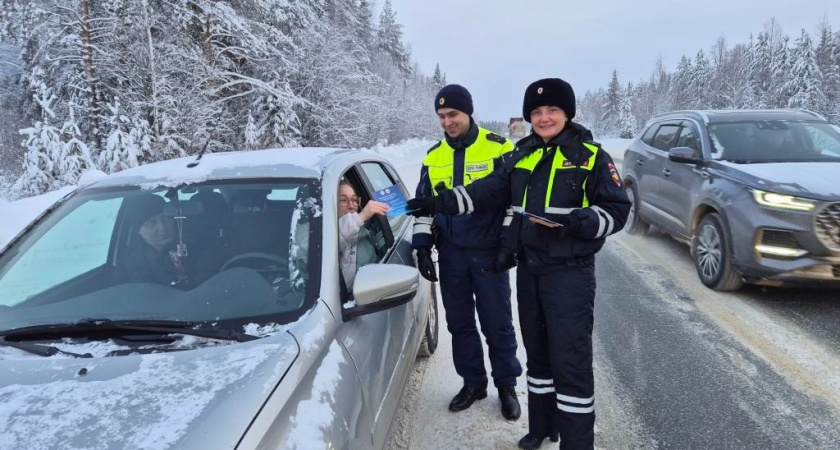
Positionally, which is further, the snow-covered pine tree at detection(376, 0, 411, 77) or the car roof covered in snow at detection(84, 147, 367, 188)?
the snow-covered pine tree at detection(376, 0, 411, 77)

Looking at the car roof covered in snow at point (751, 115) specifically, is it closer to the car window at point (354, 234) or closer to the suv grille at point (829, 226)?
the suv grille at point (829, 226)

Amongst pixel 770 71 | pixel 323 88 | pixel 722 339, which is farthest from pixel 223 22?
pixel 770 71

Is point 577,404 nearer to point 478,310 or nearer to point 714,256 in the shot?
point 478,310

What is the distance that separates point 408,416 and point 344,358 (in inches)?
55.9

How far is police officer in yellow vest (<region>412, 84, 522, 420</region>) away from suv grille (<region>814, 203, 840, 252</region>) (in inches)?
117

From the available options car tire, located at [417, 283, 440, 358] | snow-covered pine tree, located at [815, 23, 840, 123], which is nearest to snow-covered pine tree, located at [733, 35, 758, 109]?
snow-covered pine tree, located at [815, 23, 840, 123]

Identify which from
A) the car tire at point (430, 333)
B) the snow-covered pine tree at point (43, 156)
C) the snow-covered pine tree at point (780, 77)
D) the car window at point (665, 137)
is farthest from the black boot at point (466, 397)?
the snow-covered pine tree at point (780, 77)

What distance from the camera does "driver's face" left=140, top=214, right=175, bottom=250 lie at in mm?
2084

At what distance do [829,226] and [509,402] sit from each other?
321 cm

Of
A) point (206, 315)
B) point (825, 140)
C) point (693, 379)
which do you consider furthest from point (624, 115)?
point (206, 315)

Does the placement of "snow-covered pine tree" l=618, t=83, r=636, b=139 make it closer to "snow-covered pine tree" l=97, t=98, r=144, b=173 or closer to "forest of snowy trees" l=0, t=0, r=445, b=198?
"forest of snowy trees" l=0, t=0, r=445, b=198

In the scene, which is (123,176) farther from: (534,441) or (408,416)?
(534,441)

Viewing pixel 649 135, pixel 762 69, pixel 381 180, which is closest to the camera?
pixel 381 180

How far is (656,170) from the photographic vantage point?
6.34 metres
